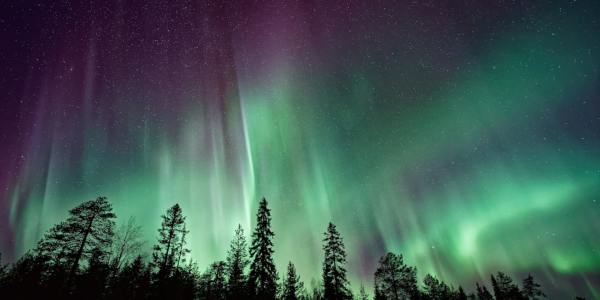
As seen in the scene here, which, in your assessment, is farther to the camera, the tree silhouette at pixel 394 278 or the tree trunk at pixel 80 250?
the tree silhouette at pixel 394 278

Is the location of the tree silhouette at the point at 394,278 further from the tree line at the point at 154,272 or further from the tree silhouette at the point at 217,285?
the tree silhouette at the point at 217,285

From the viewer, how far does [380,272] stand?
46.0 meters

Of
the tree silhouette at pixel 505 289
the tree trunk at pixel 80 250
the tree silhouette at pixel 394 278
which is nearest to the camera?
the tree trunk at pixel 80 250

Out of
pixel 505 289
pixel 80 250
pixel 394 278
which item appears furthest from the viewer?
pixel 505 289

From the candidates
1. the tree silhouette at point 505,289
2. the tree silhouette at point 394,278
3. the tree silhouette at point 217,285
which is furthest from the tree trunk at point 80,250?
the tree silhouette at point 505,289

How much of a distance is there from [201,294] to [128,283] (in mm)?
13259

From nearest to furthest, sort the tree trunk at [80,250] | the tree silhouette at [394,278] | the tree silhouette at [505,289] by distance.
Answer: the tree trunk at [80,250], the tree silhouette at [394,278], the tree silhouette at [505,289]

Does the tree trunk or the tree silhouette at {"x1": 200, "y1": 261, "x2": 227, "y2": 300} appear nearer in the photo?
the tree trunk

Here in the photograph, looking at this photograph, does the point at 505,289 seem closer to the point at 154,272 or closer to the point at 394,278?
the point at 394,278

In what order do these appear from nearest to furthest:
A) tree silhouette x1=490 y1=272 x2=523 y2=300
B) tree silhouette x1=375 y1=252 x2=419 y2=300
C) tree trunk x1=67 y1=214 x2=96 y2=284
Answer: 1. tree trunk x1=67 y1=214 x2=96 y2=284
2. tree silhouette x1=375 y1=252 x2=419 y2=300
3. tree silhouette x1=490 y1=272 x2=523 y2=300

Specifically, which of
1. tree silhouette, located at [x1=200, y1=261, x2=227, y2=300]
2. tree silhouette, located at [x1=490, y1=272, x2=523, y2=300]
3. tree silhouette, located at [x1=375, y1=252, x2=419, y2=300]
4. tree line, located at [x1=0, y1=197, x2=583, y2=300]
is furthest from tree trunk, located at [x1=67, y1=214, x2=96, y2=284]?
tree silhouette, located at [x1=490, y1=272, x2=523, y2=300]

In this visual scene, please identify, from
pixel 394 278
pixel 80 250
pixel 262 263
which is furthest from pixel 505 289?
pixel 80 250

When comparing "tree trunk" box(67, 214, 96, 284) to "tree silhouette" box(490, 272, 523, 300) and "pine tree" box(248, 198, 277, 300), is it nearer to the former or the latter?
"pine tree" box(248, 198, 277, 300)

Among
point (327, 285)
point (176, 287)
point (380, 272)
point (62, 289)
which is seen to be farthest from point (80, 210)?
point (380, 272)
